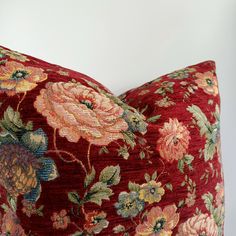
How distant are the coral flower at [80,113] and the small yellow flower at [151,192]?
0.23 feet

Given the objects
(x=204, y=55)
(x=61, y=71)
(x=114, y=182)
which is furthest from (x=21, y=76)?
(x=204, y=55)

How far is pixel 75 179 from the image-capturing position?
45cm

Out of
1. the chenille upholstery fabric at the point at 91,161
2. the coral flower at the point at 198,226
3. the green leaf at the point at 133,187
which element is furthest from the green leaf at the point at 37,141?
the coral flower at the point at 198,226

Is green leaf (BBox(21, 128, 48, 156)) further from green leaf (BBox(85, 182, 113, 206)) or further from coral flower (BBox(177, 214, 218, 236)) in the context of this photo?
coral flower (BBox(177, 214, 218, 236))

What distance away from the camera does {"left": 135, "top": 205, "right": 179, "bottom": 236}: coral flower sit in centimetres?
48

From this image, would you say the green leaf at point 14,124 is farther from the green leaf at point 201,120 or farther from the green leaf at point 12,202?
the green leaf at point 201,120

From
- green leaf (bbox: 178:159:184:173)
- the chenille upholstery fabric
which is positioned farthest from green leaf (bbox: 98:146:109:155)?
green leaf (bbox: 178:159:184:173)

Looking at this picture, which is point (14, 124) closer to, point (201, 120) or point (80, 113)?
point (80, 113)

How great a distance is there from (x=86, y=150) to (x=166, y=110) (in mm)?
138

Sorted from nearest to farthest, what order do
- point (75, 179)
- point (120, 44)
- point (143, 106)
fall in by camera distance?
point (75, 179), point (143, 106), point (120, 44)

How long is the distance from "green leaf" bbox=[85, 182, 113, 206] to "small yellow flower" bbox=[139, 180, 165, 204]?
46mm

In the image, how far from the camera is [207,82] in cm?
59

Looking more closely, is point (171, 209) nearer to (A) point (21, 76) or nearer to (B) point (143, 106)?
(B) point (143, 106)

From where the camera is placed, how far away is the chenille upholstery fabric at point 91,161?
447 mm
